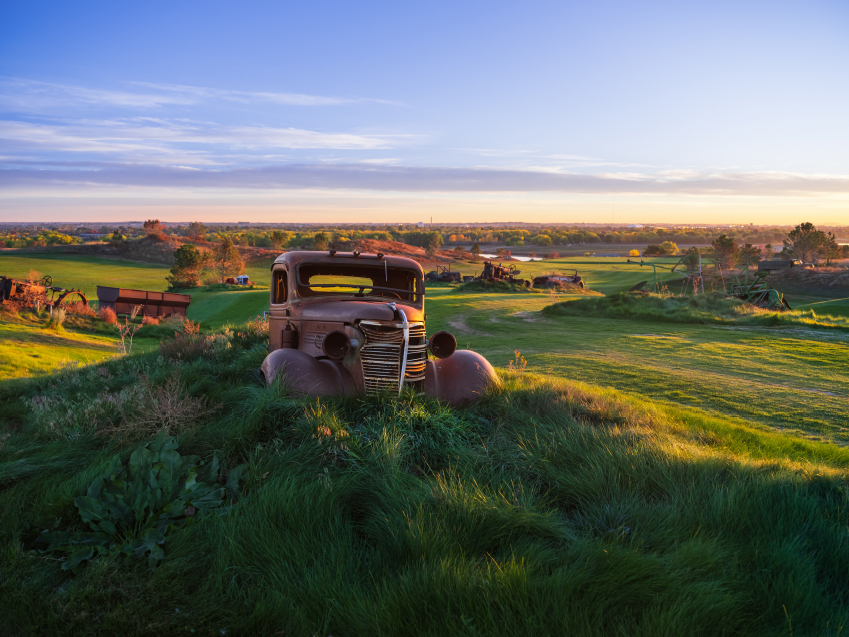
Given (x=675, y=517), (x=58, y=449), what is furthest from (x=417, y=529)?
(x=58, y=449)

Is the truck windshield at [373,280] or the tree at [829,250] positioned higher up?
the tree at [829,250]

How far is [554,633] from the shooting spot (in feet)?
9.33

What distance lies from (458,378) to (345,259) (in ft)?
7.87

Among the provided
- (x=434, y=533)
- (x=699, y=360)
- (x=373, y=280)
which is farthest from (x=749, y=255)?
(x=434, y=533)

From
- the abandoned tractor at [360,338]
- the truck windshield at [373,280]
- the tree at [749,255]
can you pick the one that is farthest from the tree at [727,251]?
the abandoned tractor at [360,338]

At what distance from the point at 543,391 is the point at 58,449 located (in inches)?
224

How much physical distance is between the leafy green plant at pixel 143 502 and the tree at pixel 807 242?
343ft

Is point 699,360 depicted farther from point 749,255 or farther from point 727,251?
point 727,251

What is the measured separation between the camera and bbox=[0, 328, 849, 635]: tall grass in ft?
9.92

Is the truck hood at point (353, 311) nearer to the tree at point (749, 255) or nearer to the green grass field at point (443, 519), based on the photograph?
the green grass field at point (443, 519)

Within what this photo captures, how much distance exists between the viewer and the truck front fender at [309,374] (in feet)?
19.4

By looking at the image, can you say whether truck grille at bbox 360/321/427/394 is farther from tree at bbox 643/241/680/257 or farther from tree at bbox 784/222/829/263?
tree at bbox 643/241/680/257

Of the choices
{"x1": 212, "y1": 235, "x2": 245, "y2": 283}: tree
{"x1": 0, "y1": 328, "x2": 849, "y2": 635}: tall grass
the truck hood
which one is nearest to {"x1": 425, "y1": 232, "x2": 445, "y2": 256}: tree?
{"x1": 212, "y1": 235, "x2": 245, "y2": 283}: tree

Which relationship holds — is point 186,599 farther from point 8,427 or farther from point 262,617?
point 8,427
